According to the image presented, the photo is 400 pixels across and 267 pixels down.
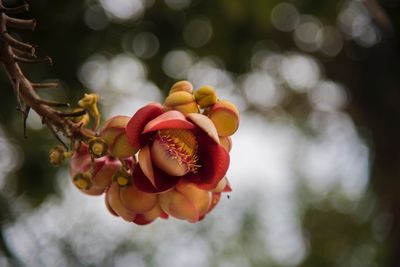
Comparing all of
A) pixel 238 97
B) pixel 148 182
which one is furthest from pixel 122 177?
pixel 238 97

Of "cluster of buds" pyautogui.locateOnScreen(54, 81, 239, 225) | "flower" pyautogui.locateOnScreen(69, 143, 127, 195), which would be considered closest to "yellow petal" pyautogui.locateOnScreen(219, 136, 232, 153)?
"cluster of buds" pyautogui.locateOnScreen(54, 81, 239, 225)

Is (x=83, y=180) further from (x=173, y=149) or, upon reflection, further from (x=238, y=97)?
(x=238, y=97)

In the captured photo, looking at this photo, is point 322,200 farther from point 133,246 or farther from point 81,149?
point 81,149

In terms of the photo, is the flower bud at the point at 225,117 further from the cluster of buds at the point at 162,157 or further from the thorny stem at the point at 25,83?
the thorny stem at the point at 25,83

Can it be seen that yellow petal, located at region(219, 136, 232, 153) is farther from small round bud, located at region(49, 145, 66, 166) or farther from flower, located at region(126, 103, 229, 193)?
small round bud, located at region(49, 145, 66, 166)

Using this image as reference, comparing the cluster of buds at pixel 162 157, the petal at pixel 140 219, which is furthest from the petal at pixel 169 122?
the petal at pixel 140 219

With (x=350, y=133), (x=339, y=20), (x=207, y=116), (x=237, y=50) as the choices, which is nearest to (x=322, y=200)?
(x=350, y=133)
